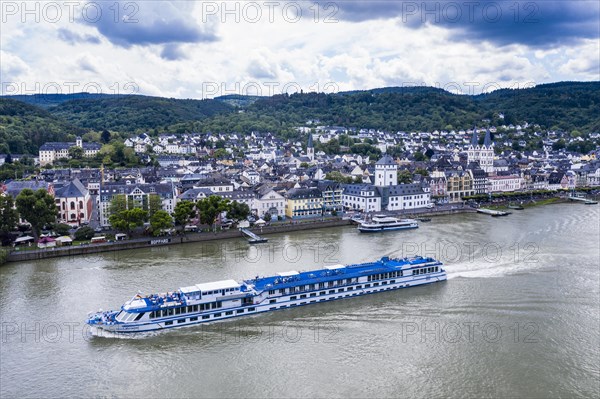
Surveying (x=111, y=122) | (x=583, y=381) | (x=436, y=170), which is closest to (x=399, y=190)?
(x=436, y=170)

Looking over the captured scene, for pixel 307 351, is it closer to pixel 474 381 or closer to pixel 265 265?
pixel 474 381

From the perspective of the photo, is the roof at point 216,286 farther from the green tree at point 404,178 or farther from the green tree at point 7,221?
the green tree at point 404,178

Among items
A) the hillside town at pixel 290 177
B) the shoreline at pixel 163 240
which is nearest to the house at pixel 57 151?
the hillside town at pixel 290 177

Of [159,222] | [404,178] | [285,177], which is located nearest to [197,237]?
[159,222]

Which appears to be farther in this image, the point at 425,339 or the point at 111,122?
the point at 111,122

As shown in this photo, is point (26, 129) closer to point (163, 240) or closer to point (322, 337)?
point (163, 240)

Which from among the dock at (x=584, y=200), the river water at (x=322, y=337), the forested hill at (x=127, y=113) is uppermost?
the forested hill at (x=127, y=113)

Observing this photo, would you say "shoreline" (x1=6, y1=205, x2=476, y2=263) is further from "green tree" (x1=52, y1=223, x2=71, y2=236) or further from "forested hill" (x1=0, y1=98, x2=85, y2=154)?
"forested hill" (x1=0, y1=98, x2=85, y2=154)
